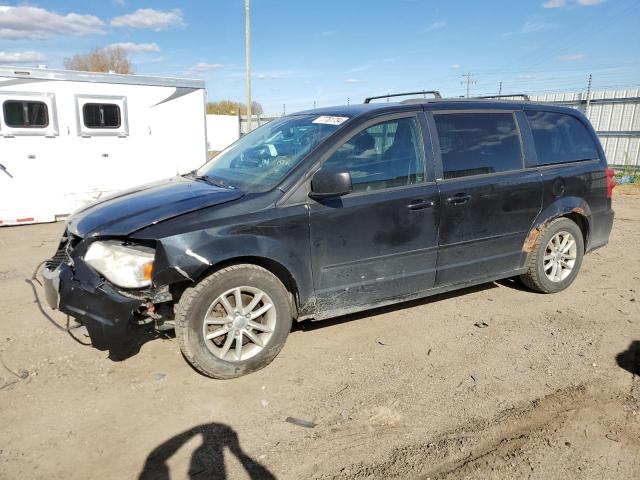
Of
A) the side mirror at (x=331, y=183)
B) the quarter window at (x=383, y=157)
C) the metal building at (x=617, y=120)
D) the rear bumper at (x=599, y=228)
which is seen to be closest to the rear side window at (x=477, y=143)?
the quarter window at (x=383, y=157)

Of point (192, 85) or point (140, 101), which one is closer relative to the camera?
point (140, 101)

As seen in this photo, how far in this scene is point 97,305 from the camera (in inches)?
120

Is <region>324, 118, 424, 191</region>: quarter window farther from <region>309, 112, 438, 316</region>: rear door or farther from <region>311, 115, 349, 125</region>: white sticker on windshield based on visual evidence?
<region>311, 115, 349, 125</region>: white sticker on windshield

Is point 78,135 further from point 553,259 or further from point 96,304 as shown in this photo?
point 553,259

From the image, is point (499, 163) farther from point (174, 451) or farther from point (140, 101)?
point (140, 101)

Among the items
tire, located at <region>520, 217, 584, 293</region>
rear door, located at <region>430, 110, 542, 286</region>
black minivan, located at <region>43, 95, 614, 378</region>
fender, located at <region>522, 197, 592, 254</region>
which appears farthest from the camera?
tire, located at <region>520, 217, 584, 293</region>

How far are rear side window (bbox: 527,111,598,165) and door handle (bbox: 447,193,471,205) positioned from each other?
109 cm

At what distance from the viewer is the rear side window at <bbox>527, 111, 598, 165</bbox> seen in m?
4.71

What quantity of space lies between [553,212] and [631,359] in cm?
157

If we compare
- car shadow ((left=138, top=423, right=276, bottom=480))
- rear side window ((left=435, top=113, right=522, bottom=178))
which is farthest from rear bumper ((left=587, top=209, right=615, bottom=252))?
car shadow ((left=138, top=423, right=276, bottom=480))

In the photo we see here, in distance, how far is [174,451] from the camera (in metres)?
2.66

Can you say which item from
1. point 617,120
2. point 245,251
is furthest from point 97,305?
point 617,120

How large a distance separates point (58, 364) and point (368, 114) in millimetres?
3024

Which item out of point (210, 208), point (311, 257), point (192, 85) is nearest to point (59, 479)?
point (210, 208)
